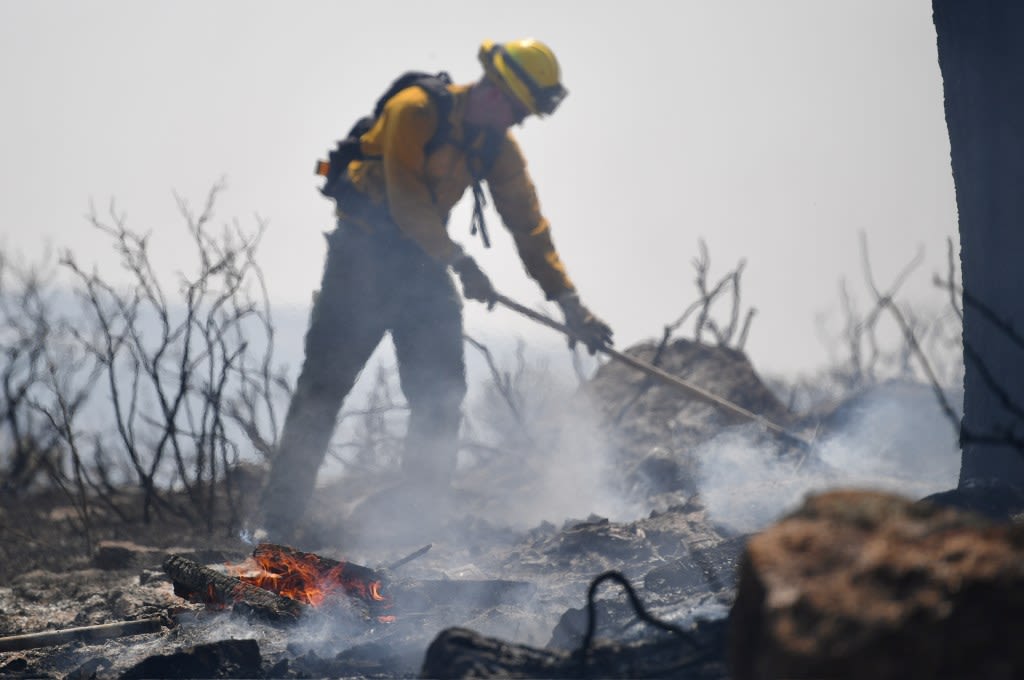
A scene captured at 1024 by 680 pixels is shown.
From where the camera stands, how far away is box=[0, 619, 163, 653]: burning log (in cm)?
326

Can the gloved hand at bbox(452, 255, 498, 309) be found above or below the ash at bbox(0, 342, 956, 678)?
above

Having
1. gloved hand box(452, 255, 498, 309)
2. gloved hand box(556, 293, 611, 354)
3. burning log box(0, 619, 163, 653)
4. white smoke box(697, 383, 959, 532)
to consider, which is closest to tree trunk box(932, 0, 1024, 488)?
white smoke box(697, 383, 959, 532)

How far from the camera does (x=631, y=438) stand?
742 centimetres

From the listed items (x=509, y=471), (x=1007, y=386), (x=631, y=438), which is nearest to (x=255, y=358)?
(x=509, y=471)

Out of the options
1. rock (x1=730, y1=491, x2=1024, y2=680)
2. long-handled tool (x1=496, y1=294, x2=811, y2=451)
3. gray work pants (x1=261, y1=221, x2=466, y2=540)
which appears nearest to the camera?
rock (x1=730, y1=491, x2=1024, y2=680)

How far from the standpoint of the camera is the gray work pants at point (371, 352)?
5.25 m

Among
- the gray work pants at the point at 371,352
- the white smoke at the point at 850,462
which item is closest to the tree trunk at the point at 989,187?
the white smoke at the point at 850,462

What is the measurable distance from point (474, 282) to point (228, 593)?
8.47 ft

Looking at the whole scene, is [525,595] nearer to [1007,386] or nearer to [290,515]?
[290,515]

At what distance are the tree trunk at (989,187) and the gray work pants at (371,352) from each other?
303 centimetres

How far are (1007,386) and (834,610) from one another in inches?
123

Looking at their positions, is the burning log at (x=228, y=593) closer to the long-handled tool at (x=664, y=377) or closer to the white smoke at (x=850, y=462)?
the white smoke at (x=850, y=462)

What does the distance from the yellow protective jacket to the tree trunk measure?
2573mm

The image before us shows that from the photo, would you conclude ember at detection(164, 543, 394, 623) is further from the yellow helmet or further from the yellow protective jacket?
the yellow helmet
